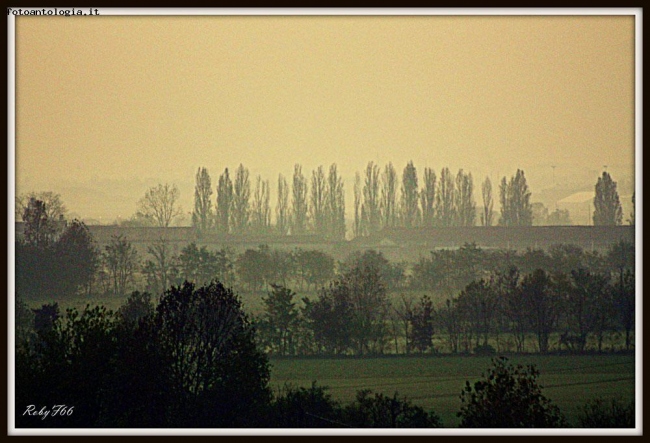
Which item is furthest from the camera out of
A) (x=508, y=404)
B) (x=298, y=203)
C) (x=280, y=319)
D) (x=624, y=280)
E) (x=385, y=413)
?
(x=298, y=203)

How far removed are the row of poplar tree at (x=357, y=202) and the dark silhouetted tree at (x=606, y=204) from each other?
3.37 feet

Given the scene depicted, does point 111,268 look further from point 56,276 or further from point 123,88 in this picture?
point 123,88

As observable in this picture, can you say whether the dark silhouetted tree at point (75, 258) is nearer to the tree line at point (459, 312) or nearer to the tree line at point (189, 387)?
the tree line at point (189, 387)

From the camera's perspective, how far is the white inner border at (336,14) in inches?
358

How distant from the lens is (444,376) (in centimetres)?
1032

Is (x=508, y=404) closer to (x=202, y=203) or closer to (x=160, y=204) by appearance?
(x=202, y=203)

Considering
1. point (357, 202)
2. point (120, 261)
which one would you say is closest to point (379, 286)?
point (357, 202)

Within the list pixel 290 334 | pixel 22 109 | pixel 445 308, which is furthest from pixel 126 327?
pixel 445 308

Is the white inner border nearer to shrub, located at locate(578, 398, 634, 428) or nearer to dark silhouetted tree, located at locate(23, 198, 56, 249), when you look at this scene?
shrub, located at locate(578, 398, 634, 428)
